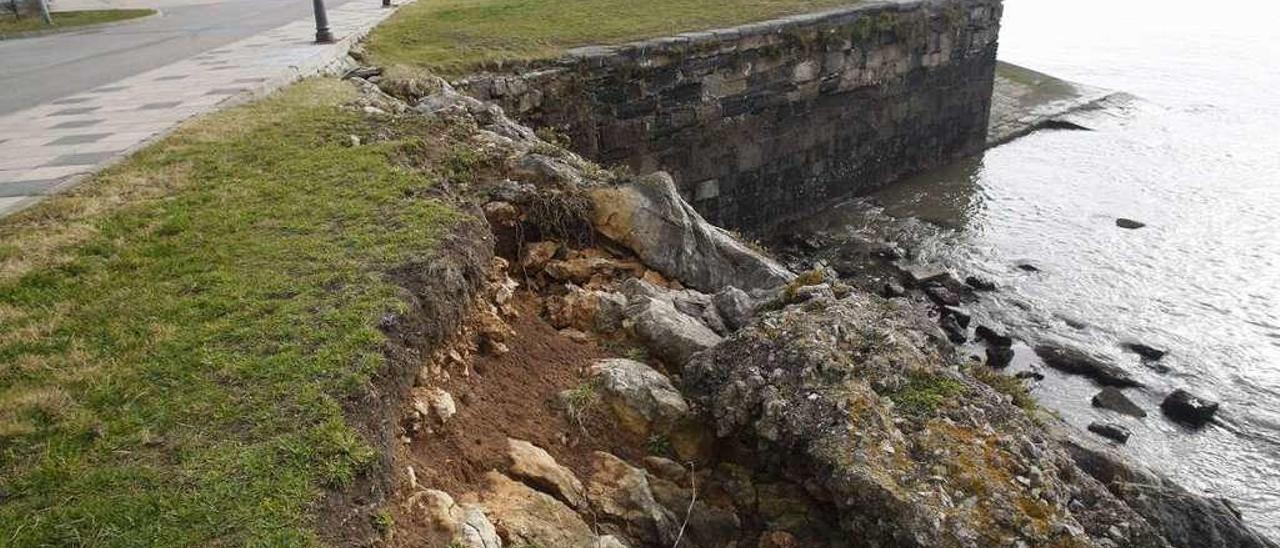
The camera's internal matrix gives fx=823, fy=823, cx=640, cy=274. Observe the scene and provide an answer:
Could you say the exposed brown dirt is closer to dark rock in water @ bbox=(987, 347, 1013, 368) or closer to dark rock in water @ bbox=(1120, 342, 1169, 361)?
dark rock in water @ bbox=(987, 347, 1013, 368)

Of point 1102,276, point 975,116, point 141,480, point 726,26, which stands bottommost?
point 1102,276

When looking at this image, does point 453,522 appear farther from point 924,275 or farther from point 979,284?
point 979,284

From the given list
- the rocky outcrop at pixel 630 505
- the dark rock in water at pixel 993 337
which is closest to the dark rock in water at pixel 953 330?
the dark rock in water at pixel 993 337

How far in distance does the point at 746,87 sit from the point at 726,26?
123 cm

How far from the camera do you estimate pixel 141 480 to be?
3.72 metres

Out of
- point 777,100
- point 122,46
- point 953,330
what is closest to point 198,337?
point 953,330

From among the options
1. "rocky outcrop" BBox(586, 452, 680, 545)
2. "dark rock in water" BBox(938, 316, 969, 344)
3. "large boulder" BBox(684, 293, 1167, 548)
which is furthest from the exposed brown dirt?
"dark rock in water" BBox(938, 316, 969, 344)

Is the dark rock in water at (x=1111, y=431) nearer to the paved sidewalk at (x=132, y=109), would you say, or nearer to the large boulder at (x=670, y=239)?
the large boulder at (x=670, y=239)

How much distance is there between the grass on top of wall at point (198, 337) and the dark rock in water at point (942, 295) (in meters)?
9.52

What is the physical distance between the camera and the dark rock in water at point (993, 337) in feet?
41.1

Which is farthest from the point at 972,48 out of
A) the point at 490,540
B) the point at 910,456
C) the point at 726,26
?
the point at 490,540

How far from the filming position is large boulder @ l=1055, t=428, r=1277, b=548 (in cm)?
572

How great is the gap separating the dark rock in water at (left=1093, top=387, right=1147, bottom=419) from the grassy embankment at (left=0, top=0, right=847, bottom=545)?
916 cm

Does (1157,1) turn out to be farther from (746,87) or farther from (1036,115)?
(746,87)
